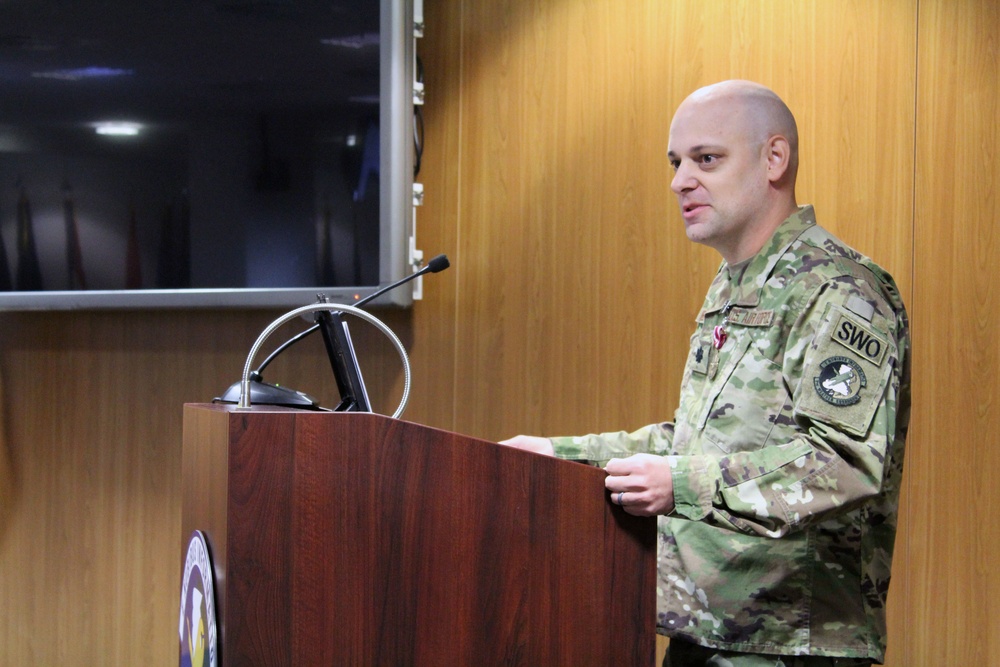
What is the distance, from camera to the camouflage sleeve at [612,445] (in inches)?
70.6

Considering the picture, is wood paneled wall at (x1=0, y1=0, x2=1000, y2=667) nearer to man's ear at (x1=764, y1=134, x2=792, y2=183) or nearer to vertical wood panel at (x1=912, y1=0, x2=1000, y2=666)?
vertical wood panel at (x1=912, y1=0, x2=1000, y2=666)

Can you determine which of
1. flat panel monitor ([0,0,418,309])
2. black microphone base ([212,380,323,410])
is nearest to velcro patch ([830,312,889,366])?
black microphone base ([212,380,323,410])

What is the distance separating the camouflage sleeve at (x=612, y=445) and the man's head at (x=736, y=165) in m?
0.38

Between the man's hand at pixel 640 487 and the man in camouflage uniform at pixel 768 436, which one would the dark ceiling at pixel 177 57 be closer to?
the man in camouflage uniform at pixel 768 436

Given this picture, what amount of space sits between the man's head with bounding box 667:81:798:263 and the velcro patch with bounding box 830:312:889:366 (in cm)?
30

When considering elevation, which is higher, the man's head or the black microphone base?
the man's head

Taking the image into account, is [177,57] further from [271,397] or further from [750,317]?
[750,317]

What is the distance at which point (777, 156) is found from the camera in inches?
66.8

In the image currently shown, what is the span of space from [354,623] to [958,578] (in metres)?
1.85

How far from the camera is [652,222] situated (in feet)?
9.19

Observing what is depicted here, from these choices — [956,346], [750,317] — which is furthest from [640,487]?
[956,346]

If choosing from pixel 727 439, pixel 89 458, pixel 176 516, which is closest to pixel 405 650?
pixel 727 439

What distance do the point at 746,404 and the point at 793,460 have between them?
0.21m

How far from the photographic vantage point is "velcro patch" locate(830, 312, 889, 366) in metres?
1.43
